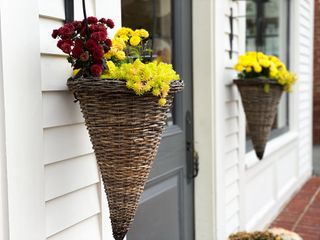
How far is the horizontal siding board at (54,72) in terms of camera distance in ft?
5.19

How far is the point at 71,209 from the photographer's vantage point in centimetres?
175

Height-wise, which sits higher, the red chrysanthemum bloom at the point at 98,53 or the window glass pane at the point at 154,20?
the window glass pane at the point at 154,20

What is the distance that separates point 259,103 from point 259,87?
0.35ft

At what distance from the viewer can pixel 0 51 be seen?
1.40 meters

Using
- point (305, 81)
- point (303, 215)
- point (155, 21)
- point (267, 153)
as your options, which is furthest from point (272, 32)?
point (155, 21)

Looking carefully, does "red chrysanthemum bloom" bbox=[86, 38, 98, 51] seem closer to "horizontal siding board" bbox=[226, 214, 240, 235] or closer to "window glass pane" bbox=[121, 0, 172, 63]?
"window glass pane" bbox=[121, 0, 172, 63]

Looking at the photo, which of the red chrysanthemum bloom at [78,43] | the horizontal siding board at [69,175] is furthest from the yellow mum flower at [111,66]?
the horizontal siding board at [69,175]

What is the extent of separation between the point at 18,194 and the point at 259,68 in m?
2.09

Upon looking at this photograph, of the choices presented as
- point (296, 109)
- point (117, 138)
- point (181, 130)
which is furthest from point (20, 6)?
point (296, 109)

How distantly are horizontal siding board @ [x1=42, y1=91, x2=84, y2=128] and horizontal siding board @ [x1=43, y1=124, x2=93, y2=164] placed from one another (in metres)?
0.02

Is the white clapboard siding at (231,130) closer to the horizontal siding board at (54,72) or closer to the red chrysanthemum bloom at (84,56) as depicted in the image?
the horizontal siding board at (54,72)

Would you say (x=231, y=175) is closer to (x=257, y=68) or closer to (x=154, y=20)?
(x=257, y=68)

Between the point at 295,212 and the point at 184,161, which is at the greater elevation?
the point at 184,161

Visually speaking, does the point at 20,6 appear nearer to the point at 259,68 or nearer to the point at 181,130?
the point at 181,130
